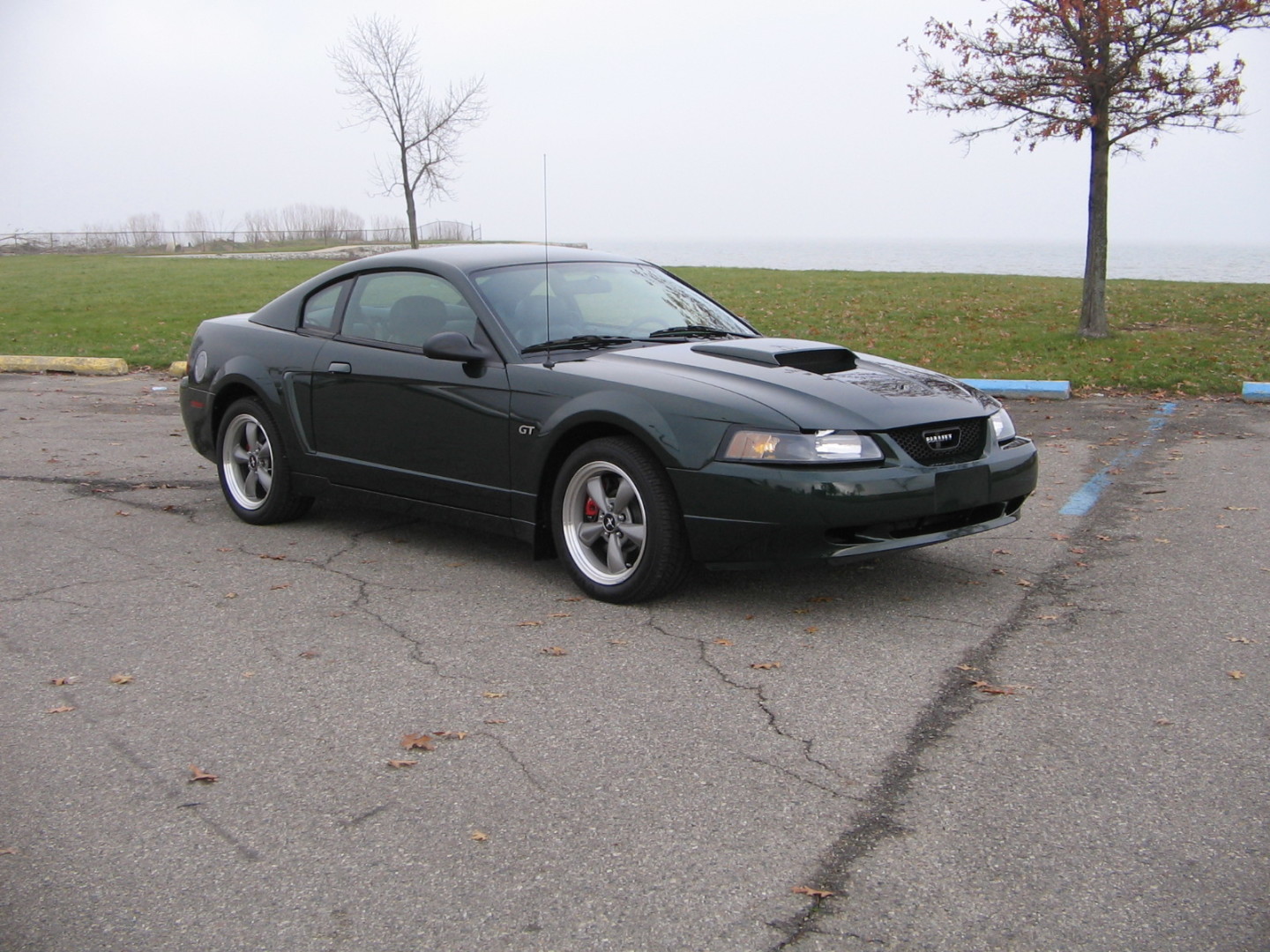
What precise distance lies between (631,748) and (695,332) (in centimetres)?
291

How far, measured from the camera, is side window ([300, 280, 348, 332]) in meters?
6.53

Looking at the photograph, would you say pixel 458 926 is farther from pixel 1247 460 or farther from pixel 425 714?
pixel 1247 460

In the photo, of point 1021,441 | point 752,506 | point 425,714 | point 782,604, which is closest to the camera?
point 425,714

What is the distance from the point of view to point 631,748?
12.0 ft

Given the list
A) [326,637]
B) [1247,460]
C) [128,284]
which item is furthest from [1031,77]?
[128,284]

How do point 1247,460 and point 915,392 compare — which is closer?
point 915,392

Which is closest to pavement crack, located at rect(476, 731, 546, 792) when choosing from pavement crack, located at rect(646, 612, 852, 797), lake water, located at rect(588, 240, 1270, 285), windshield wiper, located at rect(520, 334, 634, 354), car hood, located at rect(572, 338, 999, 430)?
pavement crack, located at rect(646, 612, 852, 797)

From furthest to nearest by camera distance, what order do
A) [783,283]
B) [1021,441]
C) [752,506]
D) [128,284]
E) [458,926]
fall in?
[128,284], [783,283], [1021,441], [752,506], [458,926]

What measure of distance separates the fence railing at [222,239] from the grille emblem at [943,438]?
192ft

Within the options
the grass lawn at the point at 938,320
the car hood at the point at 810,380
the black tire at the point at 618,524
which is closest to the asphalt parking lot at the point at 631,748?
the black tire at the point at 618,524

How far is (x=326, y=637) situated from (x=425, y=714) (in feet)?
3.28

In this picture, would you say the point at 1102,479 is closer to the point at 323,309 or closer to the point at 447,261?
the point at 447,261

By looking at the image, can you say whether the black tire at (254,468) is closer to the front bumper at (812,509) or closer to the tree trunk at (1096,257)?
the front bumper at (812,509)

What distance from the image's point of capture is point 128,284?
89.2ft
